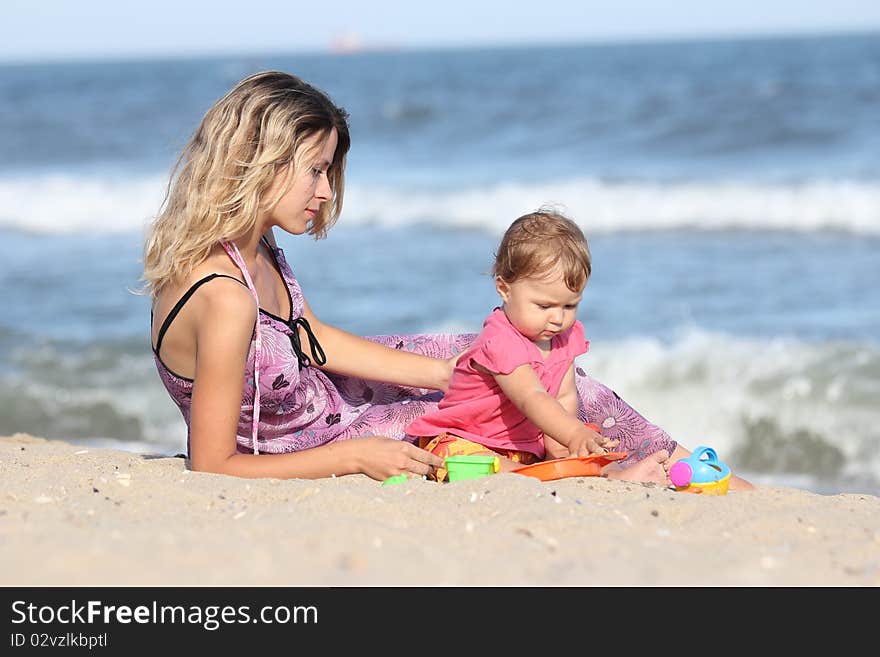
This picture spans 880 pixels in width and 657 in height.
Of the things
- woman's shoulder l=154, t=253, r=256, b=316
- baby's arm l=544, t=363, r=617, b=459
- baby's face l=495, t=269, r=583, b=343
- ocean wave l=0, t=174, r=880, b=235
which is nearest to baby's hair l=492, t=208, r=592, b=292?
baby's face l=495, t=269, r=583, b=343

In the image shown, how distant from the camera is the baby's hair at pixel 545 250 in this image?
11.3ft

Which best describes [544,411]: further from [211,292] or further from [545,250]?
[211,292]

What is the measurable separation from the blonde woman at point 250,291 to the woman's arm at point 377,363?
0.18m

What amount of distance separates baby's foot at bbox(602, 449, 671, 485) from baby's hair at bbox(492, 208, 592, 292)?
60 centimetres

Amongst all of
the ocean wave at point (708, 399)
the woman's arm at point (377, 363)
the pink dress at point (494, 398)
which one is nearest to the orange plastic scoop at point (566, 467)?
the pink dress at point (494, 398)

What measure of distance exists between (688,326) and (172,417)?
354cm

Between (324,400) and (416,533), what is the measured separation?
47.3 inches

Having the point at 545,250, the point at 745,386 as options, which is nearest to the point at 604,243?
the point at 745,386

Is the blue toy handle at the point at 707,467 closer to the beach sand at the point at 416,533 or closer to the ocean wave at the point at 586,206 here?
the beach sand at the point at 416,533

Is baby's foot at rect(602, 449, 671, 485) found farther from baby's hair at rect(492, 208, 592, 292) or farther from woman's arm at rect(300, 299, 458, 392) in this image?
woman's arm at rect(300, 299, 458, 392)

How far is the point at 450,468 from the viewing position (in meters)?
3.43

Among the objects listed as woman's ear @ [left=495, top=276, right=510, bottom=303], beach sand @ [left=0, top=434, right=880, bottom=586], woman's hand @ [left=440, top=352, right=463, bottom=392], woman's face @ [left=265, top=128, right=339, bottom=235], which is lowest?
beach sand @ [left=0, top=434, right=880, bottom=586]

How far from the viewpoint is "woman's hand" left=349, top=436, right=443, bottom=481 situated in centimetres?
339
